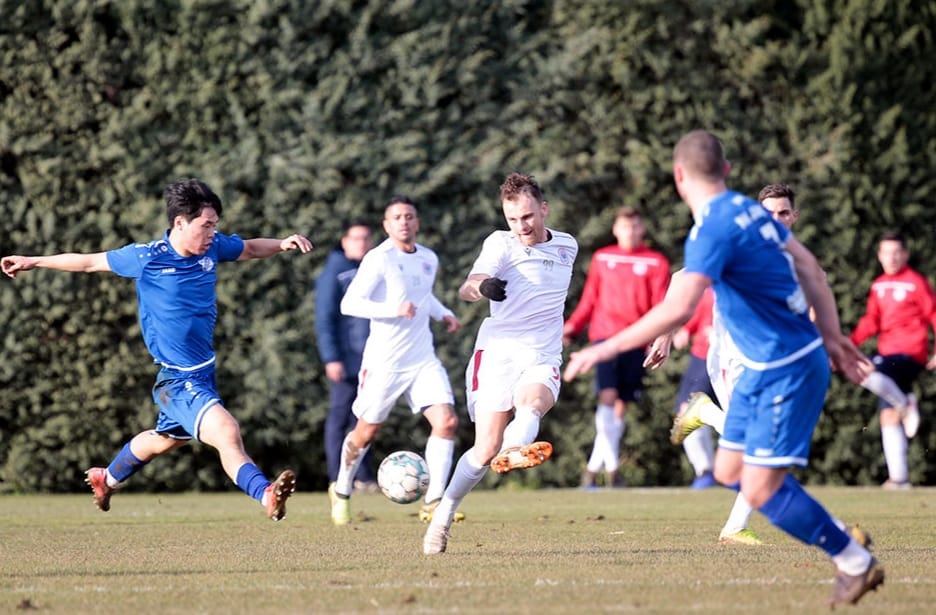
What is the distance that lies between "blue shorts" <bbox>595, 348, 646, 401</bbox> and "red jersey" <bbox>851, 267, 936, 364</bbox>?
6.99 ft

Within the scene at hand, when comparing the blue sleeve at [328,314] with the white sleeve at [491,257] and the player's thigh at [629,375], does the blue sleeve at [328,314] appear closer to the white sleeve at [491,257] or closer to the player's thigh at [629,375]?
the player's thigh at [629,375]

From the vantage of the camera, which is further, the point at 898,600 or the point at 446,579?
the point at 446,579

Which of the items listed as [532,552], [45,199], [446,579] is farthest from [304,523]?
[45,199]

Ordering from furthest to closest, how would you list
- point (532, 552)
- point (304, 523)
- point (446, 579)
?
1. point (304, 523)
2. point (532, 552)
3. point (446, 579)

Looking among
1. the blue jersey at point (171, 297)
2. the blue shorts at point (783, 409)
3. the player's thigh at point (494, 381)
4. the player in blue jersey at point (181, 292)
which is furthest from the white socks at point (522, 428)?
the blue shorts at point (783, 409)

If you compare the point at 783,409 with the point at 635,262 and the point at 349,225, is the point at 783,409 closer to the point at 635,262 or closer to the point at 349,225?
the point at 635,262

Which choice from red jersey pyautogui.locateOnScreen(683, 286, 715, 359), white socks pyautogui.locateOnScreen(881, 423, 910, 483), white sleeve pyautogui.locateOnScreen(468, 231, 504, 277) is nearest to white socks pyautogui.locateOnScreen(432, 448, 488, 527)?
white sleeve pyautogui.locateOnScreen(468, 231, 504, 277)

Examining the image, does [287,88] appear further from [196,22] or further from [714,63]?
[714,63]

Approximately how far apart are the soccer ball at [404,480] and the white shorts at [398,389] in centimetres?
118

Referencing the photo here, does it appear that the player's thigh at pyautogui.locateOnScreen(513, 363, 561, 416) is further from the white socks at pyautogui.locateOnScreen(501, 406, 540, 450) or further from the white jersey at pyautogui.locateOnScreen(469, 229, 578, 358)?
the white jersey at pyautogui.locateOnScreen(469, 229, 578, 358)

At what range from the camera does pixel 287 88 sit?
14625mm

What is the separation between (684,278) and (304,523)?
5427 mm

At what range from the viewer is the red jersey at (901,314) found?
46.5 ft

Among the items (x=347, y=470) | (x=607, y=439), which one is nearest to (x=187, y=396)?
(x=347, y=470)
